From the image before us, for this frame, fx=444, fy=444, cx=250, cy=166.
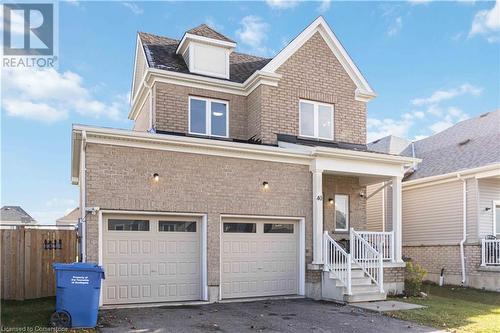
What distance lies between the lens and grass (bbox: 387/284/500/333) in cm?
925

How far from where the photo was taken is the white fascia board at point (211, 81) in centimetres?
1442

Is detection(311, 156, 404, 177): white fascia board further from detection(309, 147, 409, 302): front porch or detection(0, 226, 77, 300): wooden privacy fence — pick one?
detection(0, 226, 77, 300): wooden privacy fence

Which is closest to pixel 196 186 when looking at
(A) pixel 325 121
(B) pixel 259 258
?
(B) pixel 259 258

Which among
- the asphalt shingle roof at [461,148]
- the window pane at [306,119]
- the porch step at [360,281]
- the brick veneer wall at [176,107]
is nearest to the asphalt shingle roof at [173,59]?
the brick veneer wall at [176,107]

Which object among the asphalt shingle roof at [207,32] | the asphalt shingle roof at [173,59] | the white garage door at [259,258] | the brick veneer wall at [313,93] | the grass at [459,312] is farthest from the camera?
the asphalt shingle roof at [207,32]

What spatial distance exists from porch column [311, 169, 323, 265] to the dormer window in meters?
5.21

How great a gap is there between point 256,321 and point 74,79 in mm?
12769

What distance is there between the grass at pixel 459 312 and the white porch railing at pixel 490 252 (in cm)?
125

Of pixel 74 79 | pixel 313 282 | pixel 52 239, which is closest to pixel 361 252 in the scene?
pixel 313 282

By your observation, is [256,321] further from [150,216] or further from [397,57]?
[397,57]

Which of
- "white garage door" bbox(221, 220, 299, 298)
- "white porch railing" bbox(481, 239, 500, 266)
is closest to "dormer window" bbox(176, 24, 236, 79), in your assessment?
"white garage door" bbox(221, 220, 299, 298)

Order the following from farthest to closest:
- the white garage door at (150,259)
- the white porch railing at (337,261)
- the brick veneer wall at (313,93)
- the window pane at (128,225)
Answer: the brick veneer wall at (313,93) → the white porch railing at (337,261) → the window pane at (128,225) → the white garage door at (150,259)

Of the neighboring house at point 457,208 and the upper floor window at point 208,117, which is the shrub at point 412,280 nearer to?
the neighboring house at point 457,208

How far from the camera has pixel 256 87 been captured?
15.0m
